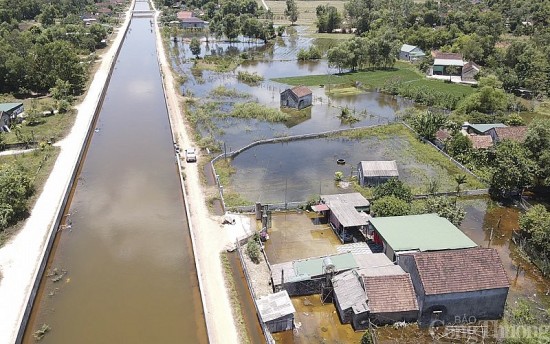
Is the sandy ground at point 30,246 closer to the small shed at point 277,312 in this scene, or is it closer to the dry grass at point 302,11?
the small shed at point 277,312

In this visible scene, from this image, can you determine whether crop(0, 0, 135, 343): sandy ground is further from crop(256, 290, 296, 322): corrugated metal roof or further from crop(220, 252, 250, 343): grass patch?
crop(256, 290, 296, 322): corrugated metal roof

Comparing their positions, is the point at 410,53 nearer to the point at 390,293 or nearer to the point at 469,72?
the point at 469,72

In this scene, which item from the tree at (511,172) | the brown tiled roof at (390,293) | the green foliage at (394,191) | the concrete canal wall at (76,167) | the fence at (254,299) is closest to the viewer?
the fence at (254,299)

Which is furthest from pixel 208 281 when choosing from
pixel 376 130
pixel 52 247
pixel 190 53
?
pixel 190 53

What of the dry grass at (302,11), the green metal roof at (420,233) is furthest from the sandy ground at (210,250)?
the dry grass at (302,11)

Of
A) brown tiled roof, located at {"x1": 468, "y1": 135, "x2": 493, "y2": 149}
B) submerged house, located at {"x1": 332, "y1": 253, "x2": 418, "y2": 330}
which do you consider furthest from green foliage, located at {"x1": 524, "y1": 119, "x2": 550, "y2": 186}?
submerged house, located at {"x1": 332, "y1": 253, "x2": 418, "y2": 330}
